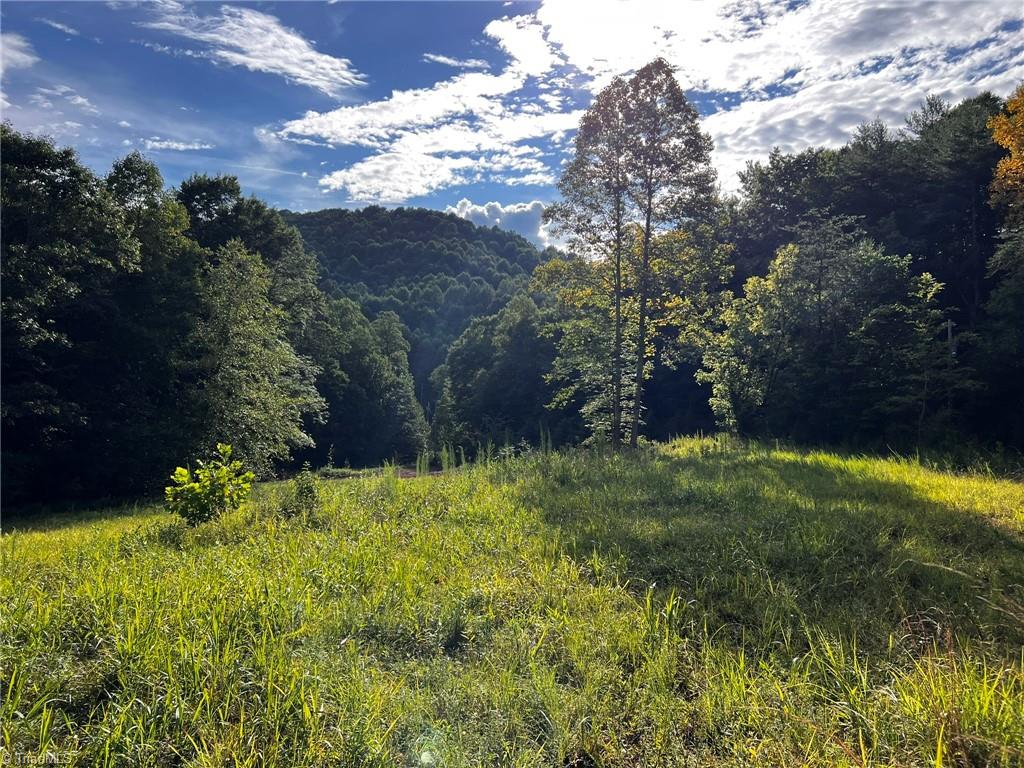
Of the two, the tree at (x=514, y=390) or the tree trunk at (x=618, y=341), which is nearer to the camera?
the tree trunk at (x=618, y=341)

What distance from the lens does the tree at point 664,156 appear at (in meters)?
12.4

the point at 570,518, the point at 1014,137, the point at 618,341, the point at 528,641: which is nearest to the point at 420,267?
the point at 618,341

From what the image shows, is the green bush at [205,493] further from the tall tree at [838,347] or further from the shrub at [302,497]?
the tall tree at [838,347]

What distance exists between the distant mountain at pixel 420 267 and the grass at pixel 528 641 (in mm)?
61977

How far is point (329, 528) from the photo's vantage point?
5.54m

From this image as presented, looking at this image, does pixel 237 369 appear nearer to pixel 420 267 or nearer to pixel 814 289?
pixel 814 289

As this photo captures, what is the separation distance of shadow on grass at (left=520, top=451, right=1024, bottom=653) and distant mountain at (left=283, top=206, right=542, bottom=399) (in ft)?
198

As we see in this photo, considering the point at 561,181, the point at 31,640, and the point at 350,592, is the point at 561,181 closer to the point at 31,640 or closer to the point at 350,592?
the point at 350,592

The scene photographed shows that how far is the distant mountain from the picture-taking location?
A: 68875 millimetres

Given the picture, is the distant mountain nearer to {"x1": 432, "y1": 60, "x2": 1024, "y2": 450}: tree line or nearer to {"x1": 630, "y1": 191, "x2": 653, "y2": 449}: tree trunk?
{"x1": 432, "y1": 60, "x2": 1024, "y2": 450}: tree line

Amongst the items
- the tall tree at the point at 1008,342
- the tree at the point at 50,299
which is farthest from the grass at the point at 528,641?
the tall tree at the point at 1008,342

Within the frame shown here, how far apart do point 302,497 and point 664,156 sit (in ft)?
37.7

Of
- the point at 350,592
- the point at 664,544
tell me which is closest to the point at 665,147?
the point at 664,544

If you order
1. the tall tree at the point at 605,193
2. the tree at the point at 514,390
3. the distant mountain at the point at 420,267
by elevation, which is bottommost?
the tree at the point at 514,390
